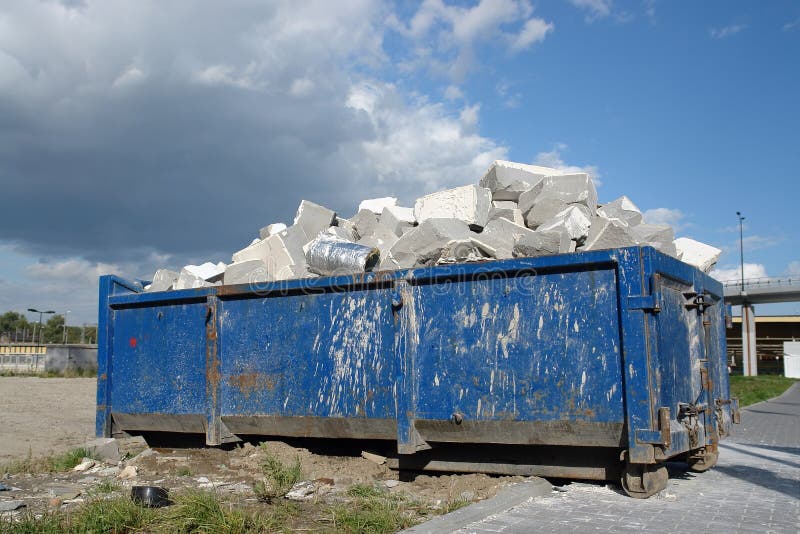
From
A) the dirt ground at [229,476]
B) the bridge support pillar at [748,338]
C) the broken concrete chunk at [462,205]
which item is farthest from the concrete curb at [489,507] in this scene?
the bridge support pillar at [748,338]

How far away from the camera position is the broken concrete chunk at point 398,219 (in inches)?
279

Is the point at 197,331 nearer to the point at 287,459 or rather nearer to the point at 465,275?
the point at 287,459

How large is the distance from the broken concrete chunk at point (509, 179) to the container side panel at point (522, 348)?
257 centimetres

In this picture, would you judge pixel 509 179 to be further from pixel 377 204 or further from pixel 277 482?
pixel 277 482

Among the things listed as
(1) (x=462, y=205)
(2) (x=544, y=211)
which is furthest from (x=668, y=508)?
(1) (x=462, y=205)

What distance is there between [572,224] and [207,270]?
12.9ft

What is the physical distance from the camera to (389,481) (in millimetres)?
5414

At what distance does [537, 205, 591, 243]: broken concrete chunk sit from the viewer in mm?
5867

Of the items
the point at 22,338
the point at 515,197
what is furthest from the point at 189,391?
the point at 22,338

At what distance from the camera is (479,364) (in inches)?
196

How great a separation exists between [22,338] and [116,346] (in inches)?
3277

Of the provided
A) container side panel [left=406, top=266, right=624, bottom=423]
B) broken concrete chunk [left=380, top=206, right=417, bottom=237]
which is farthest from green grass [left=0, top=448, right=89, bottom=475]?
broken concrete chunk [left=380, top=206, right=417, bottom=237]

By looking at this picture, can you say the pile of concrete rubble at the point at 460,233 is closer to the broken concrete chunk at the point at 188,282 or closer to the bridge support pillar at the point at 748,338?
the broken concrete chunk at the point at 188,282

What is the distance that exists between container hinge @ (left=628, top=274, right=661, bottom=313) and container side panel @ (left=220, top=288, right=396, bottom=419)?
5.87 ft
